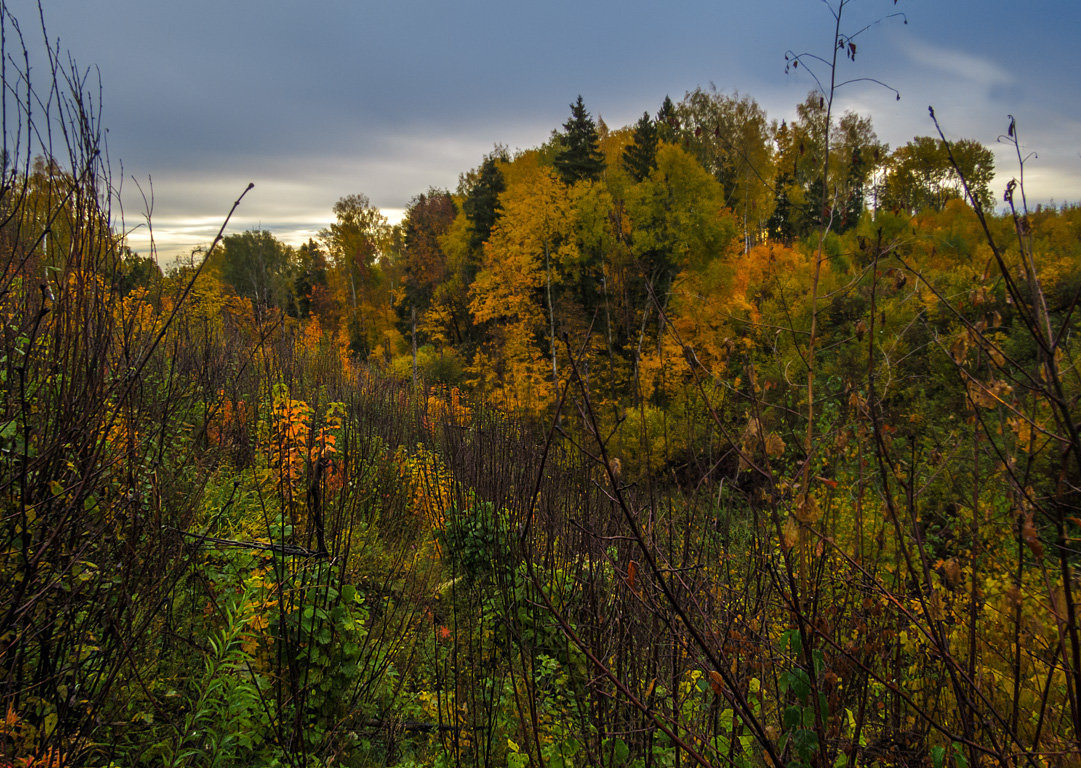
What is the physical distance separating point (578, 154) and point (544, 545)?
24.7 meters

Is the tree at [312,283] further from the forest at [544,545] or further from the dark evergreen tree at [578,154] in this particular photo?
the forest at [544,545]

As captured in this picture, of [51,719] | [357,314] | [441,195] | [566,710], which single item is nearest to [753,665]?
[566,710]

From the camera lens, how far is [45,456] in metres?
1.75

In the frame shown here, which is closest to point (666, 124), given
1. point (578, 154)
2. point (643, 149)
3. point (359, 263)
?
point (643, 149)

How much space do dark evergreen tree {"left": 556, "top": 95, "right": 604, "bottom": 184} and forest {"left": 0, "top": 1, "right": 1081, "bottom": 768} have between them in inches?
639

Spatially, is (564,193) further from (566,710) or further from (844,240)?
(566,710)

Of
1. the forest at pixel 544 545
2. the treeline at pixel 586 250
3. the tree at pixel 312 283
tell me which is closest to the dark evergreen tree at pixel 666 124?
the treeline at pixel 586 250

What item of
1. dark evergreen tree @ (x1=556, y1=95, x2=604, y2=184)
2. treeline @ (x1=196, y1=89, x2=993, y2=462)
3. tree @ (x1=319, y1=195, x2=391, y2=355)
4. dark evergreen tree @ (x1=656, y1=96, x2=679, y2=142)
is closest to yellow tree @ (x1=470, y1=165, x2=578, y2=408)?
treeline @ (x1=196, y1=89, x2=993, y2=462)

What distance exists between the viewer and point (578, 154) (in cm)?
2602

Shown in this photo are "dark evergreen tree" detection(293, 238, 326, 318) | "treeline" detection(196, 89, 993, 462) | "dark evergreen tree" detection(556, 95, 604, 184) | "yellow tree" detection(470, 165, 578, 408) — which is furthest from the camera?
"dark evergreen tree" detection(293, 238, 326, 318)

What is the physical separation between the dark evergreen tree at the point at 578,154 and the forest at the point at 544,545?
16242mm

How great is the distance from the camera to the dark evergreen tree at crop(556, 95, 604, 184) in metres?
25.9

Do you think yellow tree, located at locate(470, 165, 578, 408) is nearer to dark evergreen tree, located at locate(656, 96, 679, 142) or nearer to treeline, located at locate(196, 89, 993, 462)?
treeline, located at locate(196, 89, 993, 462)

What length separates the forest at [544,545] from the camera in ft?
4.42
